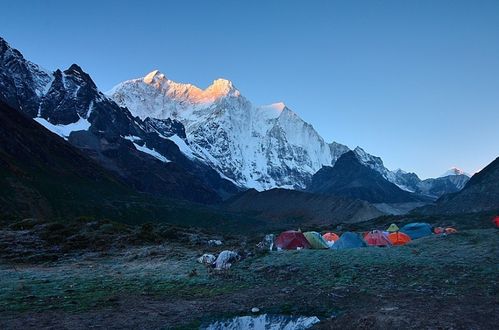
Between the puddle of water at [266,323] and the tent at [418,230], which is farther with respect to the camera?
the tent at [418,230]

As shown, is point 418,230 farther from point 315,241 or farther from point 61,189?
point 61,189

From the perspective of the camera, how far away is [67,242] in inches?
1341

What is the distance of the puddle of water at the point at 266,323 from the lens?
14.3 metres

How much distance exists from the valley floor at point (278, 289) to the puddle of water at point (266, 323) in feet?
1.24

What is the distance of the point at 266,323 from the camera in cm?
1477

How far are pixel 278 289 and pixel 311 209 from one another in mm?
A: 150885

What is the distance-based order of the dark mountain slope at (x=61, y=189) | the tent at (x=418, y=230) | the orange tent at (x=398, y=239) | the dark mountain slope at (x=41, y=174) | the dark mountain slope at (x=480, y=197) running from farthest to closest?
the dark mountain slope at (x=480, y=197)
the dark mountain slope at (x=61, y=189)
the dark mountain slope at (x=41, y=174)
the tent at (x=418, y=230)
the orange tent at (x=398, y=239)

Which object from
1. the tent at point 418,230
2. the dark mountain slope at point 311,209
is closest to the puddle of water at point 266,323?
the tent at point 418,230

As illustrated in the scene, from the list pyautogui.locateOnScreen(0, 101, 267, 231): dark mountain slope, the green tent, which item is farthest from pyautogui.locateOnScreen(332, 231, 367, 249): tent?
pyautogui.locateOnScreen(0, 101, 267, 231): dark mountain slope

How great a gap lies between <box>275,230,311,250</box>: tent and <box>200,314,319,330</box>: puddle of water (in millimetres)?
18812

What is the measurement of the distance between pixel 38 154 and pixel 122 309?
11628 centimetres

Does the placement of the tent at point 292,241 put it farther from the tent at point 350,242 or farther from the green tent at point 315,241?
the tent at point 350,242

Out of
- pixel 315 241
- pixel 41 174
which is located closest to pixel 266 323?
pixel 315 241

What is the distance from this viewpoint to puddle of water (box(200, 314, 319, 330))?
46.9ft
